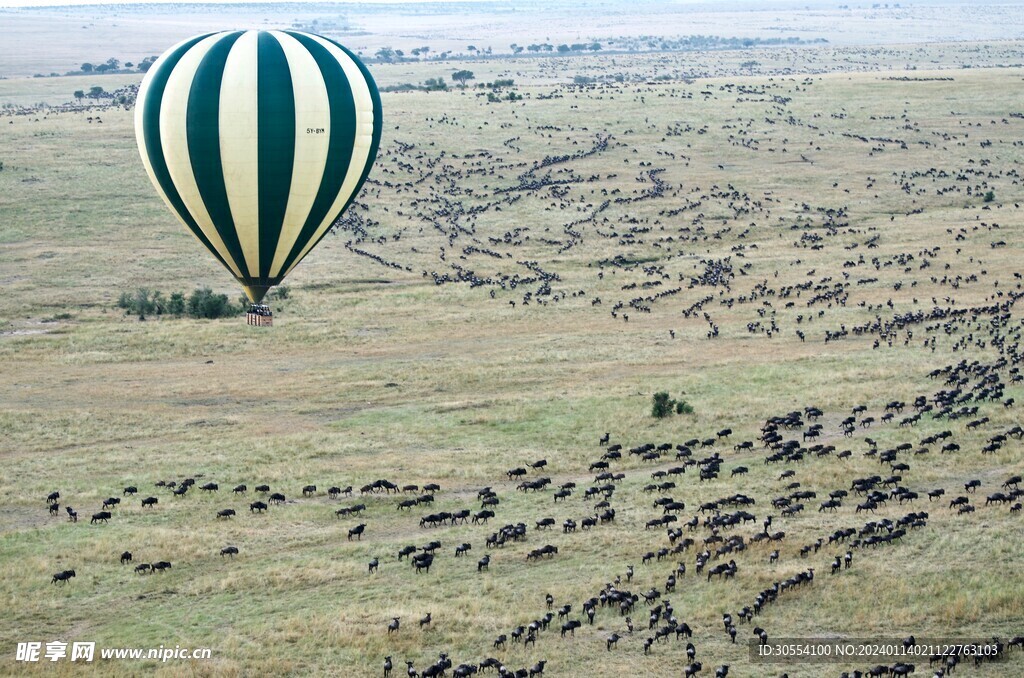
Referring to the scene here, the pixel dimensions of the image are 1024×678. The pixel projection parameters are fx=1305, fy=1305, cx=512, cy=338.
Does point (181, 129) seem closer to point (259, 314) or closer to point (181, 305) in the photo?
point (259, 314)

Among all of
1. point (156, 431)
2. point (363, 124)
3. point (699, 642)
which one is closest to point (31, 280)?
point (156, 431)

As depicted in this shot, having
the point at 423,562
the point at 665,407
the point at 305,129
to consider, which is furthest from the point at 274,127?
the point at 423,562

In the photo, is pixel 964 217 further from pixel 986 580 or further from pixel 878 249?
pixel 986 580

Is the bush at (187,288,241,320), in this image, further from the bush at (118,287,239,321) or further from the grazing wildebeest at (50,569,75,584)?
the grazing wildebeest at (50,569,75,584)

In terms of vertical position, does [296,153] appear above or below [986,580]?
above

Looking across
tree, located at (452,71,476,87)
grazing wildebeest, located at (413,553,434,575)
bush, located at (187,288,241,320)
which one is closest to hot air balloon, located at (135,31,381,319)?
grazing wildebeest, located at (413,553,434,575)

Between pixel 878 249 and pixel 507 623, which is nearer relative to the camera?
pixel 507 623
